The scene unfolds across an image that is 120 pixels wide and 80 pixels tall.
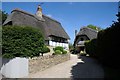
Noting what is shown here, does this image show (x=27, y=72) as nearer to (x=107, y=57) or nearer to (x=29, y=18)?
(x=107, y=57)

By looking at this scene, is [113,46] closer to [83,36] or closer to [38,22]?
[38,22]

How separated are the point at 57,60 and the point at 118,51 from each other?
35.3 ft

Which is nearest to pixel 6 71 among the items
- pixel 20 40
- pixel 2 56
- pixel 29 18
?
pixel 2 56

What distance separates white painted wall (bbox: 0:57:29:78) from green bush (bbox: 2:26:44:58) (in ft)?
3.40

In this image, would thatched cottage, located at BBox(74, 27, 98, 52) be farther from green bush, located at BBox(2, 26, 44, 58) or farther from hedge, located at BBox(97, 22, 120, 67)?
hedge, located at BBox(97, 22, 120, 67)

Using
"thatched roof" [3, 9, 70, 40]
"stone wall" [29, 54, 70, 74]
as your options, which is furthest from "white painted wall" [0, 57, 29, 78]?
"thatched roof" [3, 9, 70, 40]

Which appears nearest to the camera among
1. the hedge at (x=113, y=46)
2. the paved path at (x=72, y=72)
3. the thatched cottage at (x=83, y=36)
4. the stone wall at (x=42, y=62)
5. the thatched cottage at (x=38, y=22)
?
the hedge at (x=113, y=46)

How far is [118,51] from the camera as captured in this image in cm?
1412

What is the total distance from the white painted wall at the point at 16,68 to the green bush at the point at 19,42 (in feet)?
3.40

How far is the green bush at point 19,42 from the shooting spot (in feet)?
59.9

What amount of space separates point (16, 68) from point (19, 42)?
289 centimetres

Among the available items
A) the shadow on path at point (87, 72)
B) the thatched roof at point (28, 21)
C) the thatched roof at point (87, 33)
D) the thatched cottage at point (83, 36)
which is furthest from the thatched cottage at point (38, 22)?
the shadow on path at point (87, 72)

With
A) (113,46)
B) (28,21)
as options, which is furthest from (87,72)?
(28,21)

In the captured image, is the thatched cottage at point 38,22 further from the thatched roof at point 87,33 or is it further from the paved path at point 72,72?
the paved path at point 72,72
